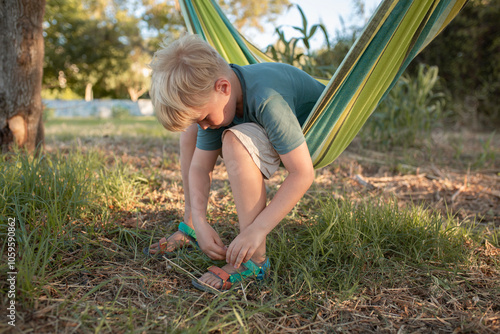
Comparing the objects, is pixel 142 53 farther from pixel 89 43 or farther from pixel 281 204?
pixel 281 204

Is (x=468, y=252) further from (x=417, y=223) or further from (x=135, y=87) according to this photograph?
(x=135, y=87)

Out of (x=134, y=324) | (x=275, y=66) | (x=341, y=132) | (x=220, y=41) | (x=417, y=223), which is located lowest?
(x=134, y=324)

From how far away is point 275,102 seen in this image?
108 centimetres

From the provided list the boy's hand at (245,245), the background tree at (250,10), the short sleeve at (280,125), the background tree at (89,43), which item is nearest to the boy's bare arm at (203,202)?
the boy's hand at (245,245)

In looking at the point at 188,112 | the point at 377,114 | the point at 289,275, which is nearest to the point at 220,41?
the point at 188,112

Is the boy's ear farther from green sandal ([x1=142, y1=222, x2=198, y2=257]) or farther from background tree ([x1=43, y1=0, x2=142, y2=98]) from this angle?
background tree ([x1=43, y1=0, x2=142, y2=98])

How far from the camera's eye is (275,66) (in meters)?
1.25

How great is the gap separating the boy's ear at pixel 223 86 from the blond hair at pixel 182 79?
0.04 feet

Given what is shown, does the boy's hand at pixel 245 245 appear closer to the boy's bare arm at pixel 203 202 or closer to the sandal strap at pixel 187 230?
the boy's bare arm at pixel 203 202

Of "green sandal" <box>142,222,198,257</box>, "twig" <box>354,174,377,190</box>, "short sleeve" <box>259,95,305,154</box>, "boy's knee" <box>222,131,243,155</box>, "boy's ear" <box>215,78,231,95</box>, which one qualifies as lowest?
"green sandal" <box>142,222,198,257</box>

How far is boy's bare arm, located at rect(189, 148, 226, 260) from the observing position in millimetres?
1173

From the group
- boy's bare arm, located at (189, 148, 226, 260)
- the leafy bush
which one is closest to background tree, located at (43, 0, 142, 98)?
the leafy bush

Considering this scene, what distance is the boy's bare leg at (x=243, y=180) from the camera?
3.54ft

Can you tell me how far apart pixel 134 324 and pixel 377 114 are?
270cm
